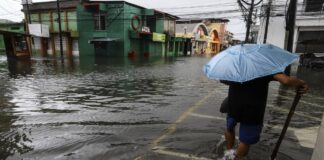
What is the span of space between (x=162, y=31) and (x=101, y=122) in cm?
3310

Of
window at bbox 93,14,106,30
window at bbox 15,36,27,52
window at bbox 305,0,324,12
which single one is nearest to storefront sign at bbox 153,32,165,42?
window at bbox 93,14,106,30

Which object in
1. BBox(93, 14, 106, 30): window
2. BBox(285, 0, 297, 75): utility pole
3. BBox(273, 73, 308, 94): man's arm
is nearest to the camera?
BBox(273, 73, 308, 94): man's arm

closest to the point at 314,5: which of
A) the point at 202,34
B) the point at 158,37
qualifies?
the point at 158,37

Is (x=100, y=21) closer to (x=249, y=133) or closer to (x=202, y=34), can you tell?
(x=202, y=34)

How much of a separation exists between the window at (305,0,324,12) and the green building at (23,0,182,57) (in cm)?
1848

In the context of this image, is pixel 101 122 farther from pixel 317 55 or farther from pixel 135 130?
pixel 317 55

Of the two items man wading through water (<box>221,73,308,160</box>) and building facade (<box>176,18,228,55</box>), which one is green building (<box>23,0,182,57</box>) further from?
man wading through water (<box>221,73,308,160</box>)

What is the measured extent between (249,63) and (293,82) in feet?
1.73

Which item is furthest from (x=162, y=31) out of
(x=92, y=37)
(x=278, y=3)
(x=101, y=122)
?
(x=101, y=122)

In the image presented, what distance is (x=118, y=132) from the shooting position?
4711 millimetres

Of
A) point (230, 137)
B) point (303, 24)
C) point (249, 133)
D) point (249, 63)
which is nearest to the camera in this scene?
point (249, 63)

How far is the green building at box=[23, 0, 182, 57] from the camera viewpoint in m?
29.7

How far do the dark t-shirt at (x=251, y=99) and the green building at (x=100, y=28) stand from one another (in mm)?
26950

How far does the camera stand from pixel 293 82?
2727 mm
